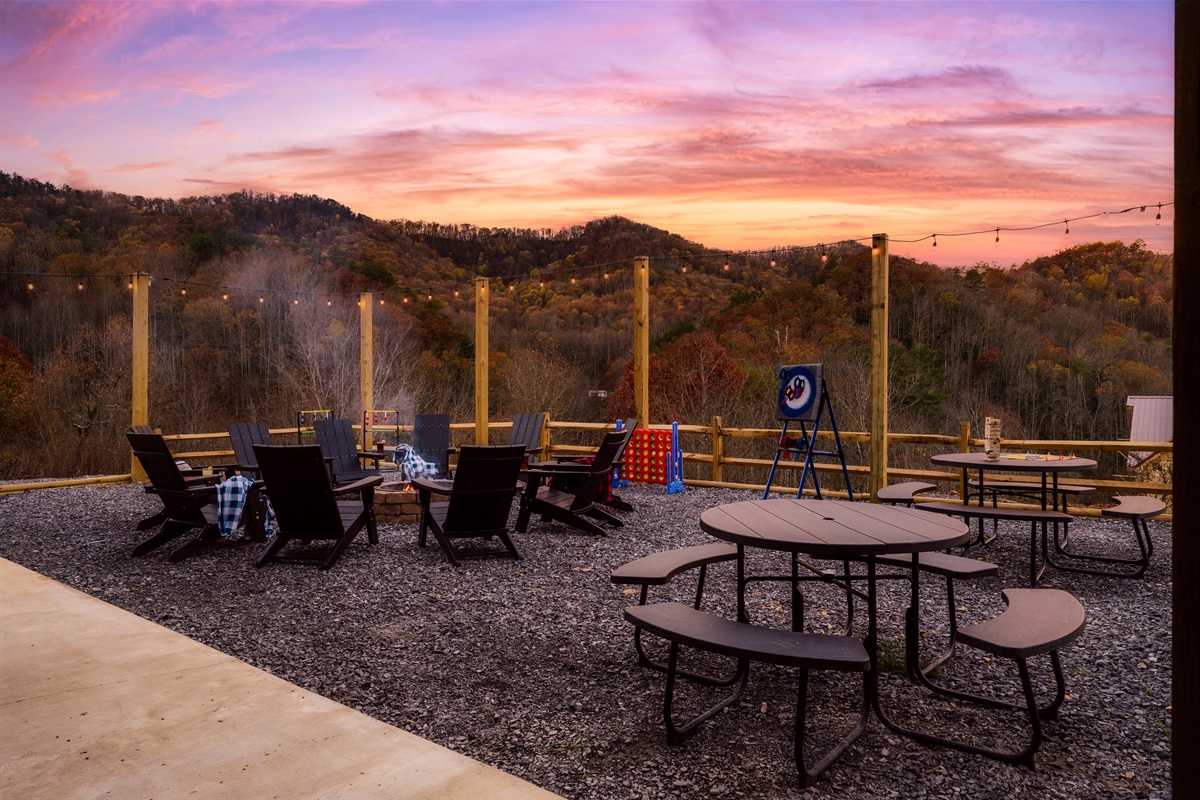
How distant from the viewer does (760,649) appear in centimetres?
243

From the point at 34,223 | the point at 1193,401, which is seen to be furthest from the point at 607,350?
the point at 1193,401

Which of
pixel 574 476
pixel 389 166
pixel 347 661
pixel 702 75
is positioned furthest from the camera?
pixel 389 166

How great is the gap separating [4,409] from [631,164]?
1314cm

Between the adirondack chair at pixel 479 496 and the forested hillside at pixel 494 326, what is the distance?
8973 millimetres

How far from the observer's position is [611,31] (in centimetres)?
1078

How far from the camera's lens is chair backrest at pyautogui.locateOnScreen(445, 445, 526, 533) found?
5.42 m

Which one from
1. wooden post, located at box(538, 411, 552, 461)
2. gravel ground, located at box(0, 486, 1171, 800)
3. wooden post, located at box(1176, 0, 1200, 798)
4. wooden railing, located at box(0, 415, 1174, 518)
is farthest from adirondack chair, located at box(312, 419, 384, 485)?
wooden post, located at box(1176, 0, 1200, 798)

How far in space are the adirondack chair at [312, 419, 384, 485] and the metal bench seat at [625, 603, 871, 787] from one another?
5363mm

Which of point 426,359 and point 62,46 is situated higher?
point 62,46

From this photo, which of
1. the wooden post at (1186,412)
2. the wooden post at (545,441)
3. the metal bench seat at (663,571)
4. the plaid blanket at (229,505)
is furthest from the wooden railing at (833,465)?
the wooden post at (1186,412)

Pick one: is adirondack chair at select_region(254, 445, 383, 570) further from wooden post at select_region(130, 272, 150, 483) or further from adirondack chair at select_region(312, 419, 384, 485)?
wooden post at select_region(130, 272, 150, 483)

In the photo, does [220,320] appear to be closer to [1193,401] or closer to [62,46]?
[62,46]

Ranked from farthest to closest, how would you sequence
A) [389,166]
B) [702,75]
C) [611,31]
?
[389,166] < [702,75] < [611,31]

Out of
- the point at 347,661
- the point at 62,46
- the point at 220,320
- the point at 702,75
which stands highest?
the point at 62,46
